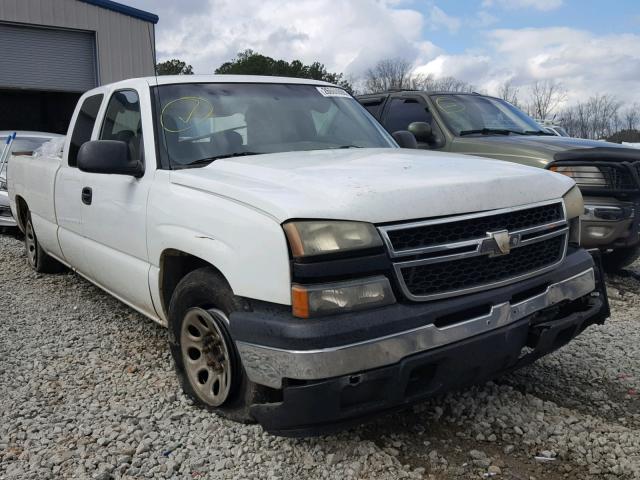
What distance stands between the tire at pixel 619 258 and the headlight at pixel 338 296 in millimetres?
4521

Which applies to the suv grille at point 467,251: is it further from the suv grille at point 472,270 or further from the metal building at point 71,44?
the metal building at point 71,44

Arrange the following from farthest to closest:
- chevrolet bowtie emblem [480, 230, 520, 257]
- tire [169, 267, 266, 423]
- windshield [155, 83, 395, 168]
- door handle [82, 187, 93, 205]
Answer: door handle [82, 187, 93, 205] → windshield [155, 83, 395, 168] → tire [169, 267, 266, 423] → chevrolet bowtie emblem [480, 230, 520, 257]

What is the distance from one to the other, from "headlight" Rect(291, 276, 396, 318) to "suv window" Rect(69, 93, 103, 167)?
2.96m

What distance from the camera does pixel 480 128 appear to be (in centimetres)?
648

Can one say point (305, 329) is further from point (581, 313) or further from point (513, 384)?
point (513, 384)

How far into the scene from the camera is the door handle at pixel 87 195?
4133 mm

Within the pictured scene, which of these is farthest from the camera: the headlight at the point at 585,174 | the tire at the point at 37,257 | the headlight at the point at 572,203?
the tire at the point at 37,257

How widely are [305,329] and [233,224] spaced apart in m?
0.62

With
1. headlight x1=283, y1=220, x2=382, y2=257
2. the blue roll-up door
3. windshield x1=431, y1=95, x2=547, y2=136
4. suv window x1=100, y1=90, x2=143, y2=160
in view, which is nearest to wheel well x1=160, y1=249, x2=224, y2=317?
suv window x1=100, y1=90, x2=143, y2=160

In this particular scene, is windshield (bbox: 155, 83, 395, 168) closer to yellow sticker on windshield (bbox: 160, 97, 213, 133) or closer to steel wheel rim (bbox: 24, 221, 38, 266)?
yellow sticker on windshield (bbox: 160, 97, 213, 133)

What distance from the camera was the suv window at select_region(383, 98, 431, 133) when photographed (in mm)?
6711

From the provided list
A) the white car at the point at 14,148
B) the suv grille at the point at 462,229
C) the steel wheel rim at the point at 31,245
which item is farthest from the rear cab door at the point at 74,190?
the white car at the point at 14,148

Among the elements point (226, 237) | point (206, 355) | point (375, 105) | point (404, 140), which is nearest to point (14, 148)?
point (375, 105)

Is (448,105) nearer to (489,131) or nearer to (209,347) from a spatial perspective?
(489,131)
